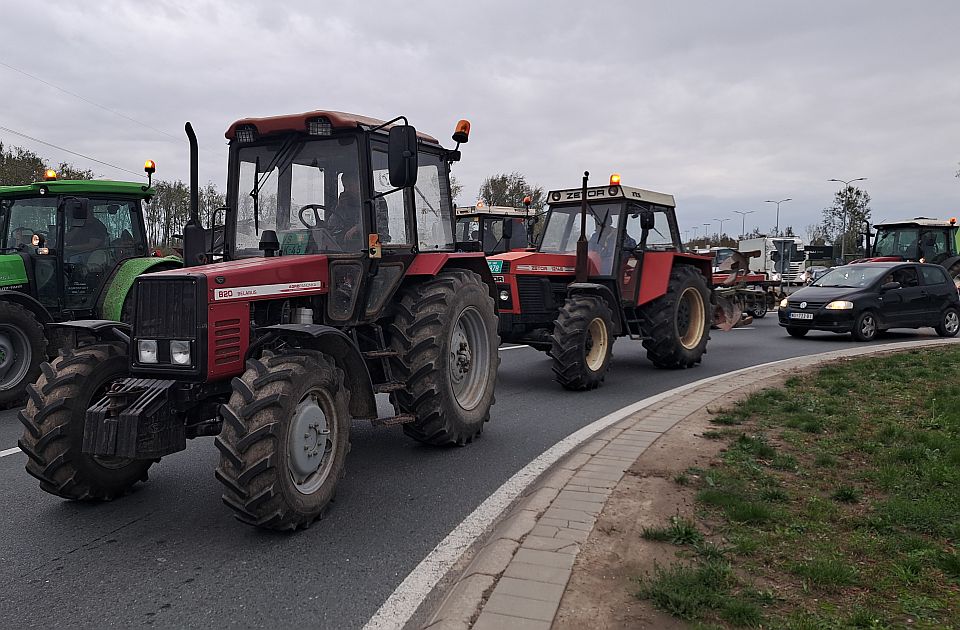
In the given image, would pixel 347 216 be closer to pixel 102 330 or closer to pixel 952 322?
pixel 102 330

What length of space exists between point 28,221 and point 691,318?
9.76 metres

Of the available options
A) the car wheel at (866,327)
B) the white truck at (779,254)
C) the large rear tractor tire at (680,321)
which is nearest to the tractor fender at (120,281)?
the large rear tractor tire at (680,321)

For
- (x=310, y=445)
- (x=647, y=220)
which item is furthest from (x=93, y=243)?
(x=647, y=220)

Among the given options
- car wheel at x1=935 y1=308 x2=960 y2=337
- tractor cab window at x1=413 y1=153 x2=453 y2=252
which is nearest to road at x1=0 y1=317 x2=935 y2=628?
tractor cab window at x1=413 y1=153 x2=453 y2=252

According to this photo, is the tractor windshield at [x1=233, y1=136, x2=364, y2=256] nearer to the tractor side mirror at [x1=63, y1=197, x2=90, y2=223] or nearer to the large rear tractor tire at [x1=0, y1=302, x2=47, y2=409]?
the large rear tractor tire at [x1=0, y1=302, x2=47, y2=409]

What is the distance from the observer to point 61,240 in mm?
9656

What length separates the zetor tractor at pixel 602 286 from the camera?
9.41 m

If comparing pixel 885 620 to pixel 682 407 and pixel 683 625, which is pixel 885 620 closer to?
pixel 683 625

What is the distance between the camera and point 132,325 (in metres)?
4.62

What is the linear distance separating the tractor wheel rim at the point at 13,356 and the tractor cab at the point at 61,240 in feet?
2.51

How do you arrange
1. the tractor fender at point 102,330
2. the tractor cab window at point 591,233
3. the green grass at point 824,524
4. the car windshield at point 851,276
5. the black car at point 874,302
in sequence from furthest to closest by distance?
the car windshield at point 851,276 → the black car at point 874,302 → the tractor cab window at point 591,233 → the tractor fender at point 102,330 → the green grass at point 824,524

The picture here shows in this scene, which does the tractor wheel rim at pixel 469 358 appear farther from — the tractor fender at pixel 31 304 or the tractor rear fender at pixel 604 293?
the tractor fender at pixel 31 304

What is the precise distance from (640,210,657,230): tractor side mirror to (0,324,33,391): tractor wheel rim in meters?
8.20

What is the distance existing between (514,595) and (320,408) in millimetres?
1862
